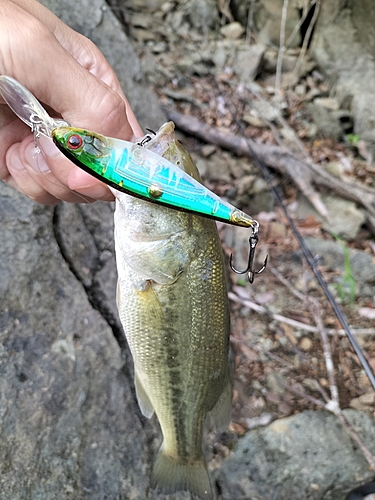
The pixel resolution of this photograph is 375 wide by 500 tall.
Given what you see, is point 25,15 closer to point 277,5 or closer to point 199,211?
point 199,211

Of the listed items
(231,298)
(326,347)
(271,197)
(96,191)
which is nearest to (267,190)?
(271,197)

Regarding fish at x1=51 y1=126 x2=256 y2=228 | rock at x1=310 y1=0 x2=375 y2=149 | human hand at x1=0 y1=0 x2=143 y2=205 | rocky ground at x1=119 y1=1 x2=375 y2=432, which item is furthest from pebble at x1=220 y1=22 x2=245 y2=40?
fish at x1=51 y1=126 x2=256 y2=228

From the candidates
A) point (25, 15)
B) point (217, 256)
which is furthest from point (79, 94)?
point (217, 256)

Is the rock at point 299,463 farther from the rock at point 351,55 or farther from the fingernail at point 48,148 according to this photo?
the rock at point 351,55

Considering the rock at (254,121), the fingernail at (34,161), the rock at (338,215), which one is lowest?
the rock at (338,215)

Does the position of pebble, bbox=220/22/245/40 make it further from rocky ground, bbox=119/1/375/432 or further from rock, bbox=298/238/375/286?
rock, bbox=298/238/375/286

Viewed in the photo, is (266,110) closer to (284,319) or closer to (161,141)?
(284,319)

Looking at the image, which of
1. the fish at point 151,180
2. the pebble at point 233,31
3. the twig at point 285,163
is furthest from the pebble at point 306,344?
the pebble at point 233,31
